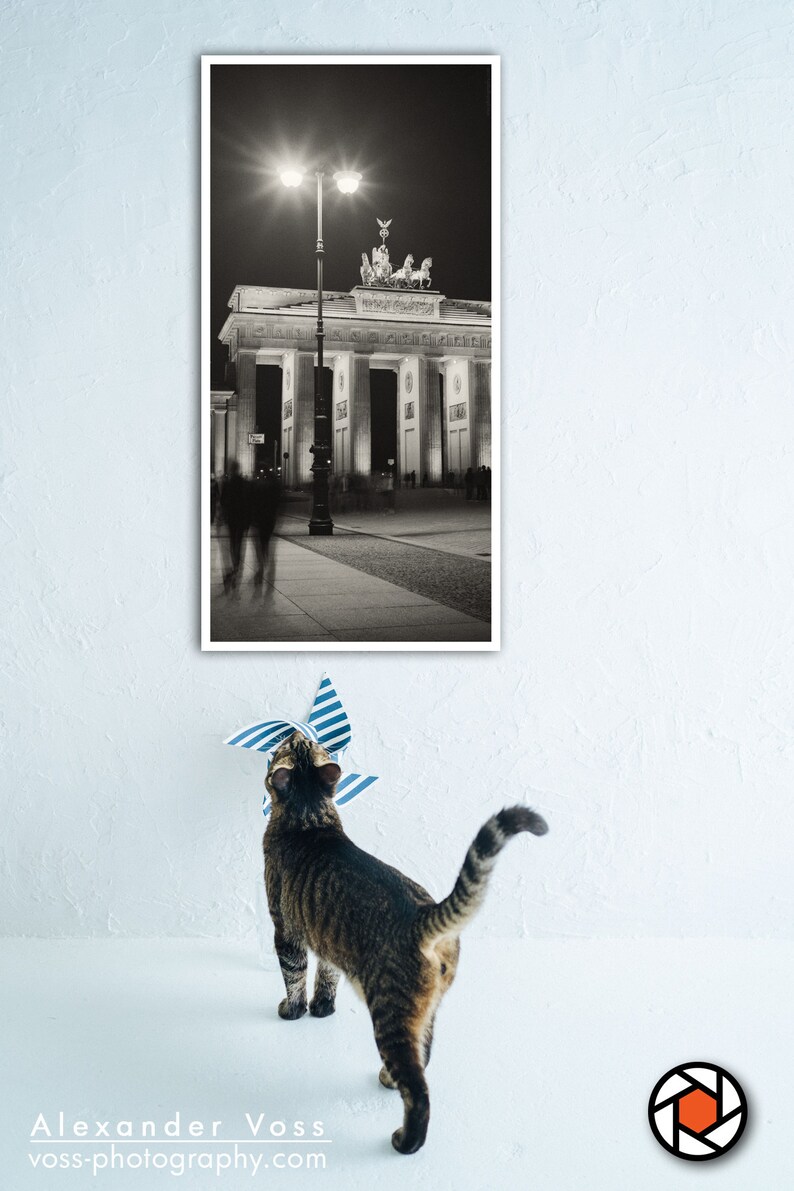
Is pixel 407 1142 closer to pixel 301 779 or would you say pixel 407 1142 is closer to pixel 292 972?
pixel 292 972

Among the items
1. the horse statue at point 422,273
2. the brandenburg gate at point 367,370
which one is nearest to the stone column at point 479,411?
the brandenburg gate at point 367,370

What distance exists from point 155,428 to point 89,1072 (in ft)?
3.81

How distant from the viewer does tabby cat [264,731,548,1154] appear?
49.7 inches

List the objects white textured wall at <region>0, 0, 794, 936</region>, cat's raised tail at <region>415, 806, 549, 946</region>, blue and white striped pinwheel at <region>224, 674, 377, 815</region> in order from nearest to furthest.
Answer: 1. cat's raised tail at <region>415, 806, 549, 946</region>
2. blue and white striped pinwheel at <region>224, 674, 377, 815</region>
3. white textured wall at <region>0, 0, 794, 936</region>

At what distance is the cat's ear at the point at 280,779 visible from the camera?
5.20ft

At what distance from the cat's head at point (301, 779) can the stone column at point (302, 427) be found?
0.59 meters

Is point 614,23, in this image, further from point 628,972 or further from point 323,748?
point 628,972

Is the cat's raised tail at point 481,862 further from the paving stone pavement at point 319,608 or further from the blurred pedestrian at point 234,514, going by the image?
the blurred pedestrian at point 234,514

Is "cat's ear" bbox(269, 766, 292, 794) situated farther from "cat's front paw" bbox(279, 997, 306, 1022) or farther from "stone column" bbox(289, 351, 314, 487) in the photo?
"stone column" bbox(289, 351, 314, 487)

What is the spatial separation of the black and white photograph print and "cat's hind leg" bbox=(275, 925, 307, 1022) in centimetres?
59

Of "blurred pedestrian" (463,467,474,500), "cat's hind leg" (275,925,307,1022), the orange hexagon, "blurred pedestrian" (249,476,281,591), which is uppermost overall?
"blurred pedestrian" (463,467,474,500)

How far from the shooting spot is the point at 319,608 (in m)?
1.97

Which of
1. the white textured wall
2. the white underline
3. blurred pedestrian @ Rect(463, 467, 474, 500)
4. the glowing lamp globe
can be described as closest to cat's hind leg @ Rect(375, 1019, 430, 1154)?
the white underline

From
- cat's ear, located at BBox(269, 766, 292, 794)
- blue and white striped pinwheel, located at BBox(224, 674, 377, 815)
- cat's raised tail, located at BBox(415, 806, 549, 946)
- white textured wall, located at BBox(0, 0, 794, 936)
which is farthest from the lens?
white textured wall, located at BBox(0, 0, 794, 936)
